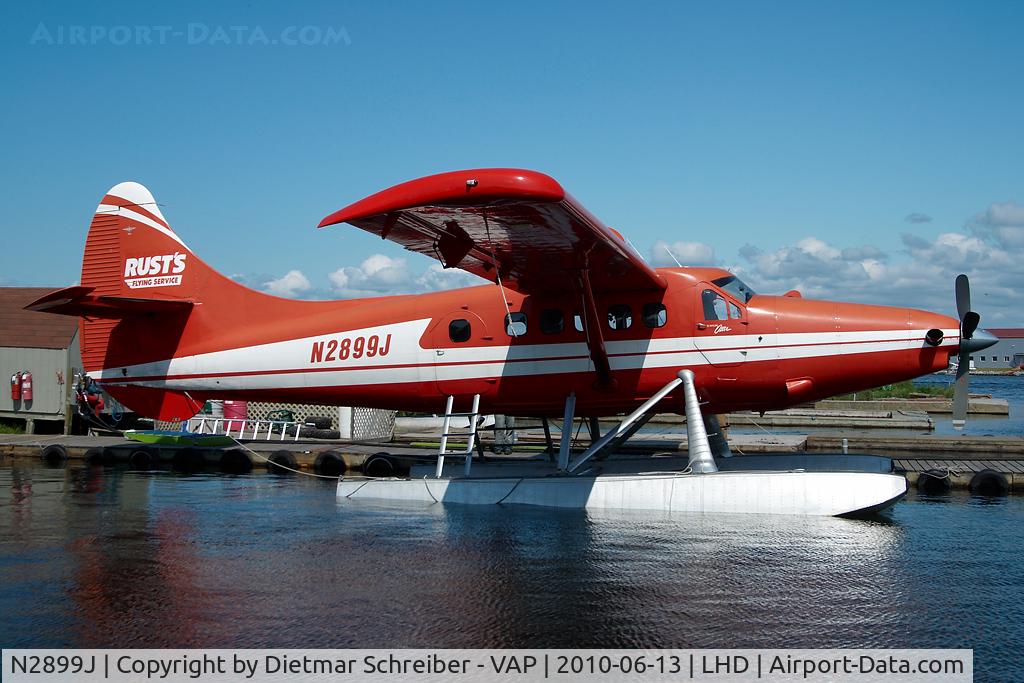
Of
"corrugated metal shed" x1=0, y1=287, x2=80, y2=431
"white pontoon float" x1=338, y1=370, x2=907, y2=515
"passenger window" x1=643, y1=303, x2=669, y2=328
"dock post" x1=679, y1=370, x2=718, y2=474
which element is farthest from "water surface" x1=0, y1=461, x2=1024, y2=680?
"corrugated metal shed" x1=0, y1=287, x2=80, y2=431

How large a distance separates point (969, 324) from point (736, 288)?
276cm

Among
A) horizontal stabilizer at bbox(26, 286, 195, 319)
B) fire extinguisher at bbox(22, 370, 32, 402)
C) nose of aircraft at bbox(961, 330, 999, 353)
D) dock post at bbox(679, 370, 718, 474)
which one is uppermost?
horizontal stabilizer at bbox(26, 286, 195, 319)

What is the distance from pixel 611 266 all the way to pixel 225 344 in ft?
20.2

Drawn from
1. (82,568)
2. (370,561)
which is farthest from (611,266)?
(82,568)

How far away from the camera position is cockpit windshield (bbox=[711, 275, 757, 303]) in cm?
1155

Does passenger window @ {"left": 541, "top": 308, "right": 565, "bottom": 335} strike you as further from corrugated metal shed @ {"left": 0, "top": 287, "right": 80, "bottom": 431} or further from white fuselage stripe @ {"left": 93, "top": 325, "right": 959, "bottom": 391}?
corrugated metal shed @ {"left": 0, "top": 287, "right": 80, "bottom": 431}

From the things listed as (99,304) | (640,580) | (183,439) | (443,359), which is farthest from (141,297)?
(640,580)

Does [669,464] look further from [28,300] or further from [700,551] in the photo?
[28,300]

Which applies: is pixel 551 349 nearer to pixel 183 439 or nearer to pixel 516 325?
pixel 516 325

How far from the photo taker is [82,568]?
25.9 feet

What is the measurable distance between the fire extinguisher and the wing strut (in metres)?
15.6

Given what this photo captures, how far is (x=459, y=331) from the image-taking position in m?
12.4

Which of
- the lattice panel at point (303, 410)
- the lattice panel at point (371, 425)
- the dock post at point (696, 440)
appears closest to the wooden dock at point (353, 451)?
the lattice panel at point (371, 425)

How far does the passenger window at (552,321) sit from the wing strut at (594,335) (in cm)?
52
